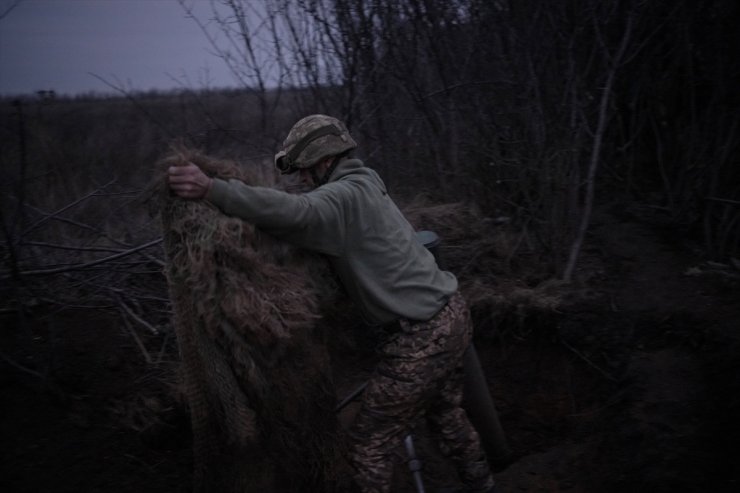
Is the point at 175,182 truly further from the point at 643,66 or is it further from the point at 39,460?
the point at 643,66

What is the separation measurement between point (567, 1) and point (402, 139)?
218cm

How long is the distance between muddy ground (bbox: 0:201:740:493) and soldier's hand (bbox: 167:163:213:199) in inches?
63.5

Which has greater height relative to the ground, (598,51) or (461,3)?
(461,3)

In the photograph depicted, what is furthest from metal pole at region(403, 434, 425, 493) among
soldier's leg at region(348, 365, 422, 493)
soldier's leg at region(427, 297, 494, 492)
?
soldier's leg at region(348, 365, 422, 493)

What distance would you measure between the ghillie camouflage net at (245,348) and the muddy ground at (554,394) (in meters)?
0.86

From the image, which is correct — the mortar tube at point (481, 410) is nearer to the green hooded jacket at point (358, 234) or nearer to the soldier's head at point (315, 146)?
the green hooded jacket at point (358, 234)

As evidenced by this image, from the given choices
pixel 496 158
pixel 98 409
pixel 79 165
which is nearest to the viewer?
pixel 98 409

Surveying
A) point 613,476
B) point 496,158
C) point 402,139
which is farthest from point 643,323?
point 402,139

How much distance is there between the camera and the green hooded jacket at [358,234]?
7.75ft

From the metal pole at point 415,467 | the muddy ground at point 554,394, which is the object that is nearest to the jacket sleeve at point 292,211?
the metal pole at point 415,467

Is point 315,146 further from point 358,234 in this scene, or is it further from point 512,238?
point 512,238

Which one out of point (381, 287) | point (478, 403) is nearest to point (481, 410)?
point (478, 403)

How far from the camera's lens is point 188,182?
90.5 inches

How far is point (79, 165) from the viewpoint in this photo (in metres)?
9.31
